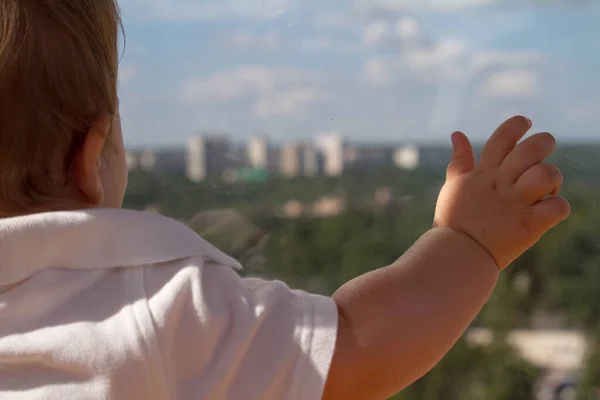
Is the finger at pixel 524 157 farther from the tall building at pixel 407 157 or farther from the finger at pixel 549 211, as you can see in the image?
the tall building at pixel 407 157

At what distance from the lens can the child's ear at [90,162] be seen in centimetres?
75

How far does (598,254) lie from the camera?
0.96 meters

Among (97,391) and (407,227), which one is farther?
(407,227)

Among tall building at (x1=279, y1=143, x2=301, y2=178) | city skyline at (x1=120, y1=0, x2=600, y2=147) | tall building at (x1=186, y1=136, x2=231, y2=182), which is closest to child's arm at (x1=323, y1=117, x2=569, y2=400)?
city skyline at (x1=120, y1=0, x2=600, y2=147)

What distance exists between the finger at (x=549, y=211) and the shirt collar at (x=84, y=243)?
0.35 metres

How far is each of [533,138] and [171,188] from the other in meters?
0.54

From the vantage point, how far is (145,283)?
0.69 meters

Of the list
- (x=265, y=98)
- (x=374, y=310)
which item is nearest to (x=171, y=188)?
(x=265, y=98)

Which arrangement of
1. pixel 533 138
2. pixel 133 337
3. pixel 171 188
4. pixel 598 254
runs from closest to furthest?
pixel 133 337 → pixel 533 138 → pixel 598 254 → pixel 171 188

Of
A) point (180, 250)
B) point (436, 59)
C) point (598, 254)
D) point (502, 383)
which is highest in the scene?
point (436, 59)

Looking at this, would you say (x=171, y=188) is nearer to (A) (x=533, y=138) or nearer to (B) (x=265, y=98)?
(B) (x=265, y=98)

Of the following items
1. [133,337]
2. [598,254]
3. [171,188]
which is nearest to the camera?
[133,337]

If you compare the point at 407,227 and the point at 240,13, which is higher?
the point at 240,13

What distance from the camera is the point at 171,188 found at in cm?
111
